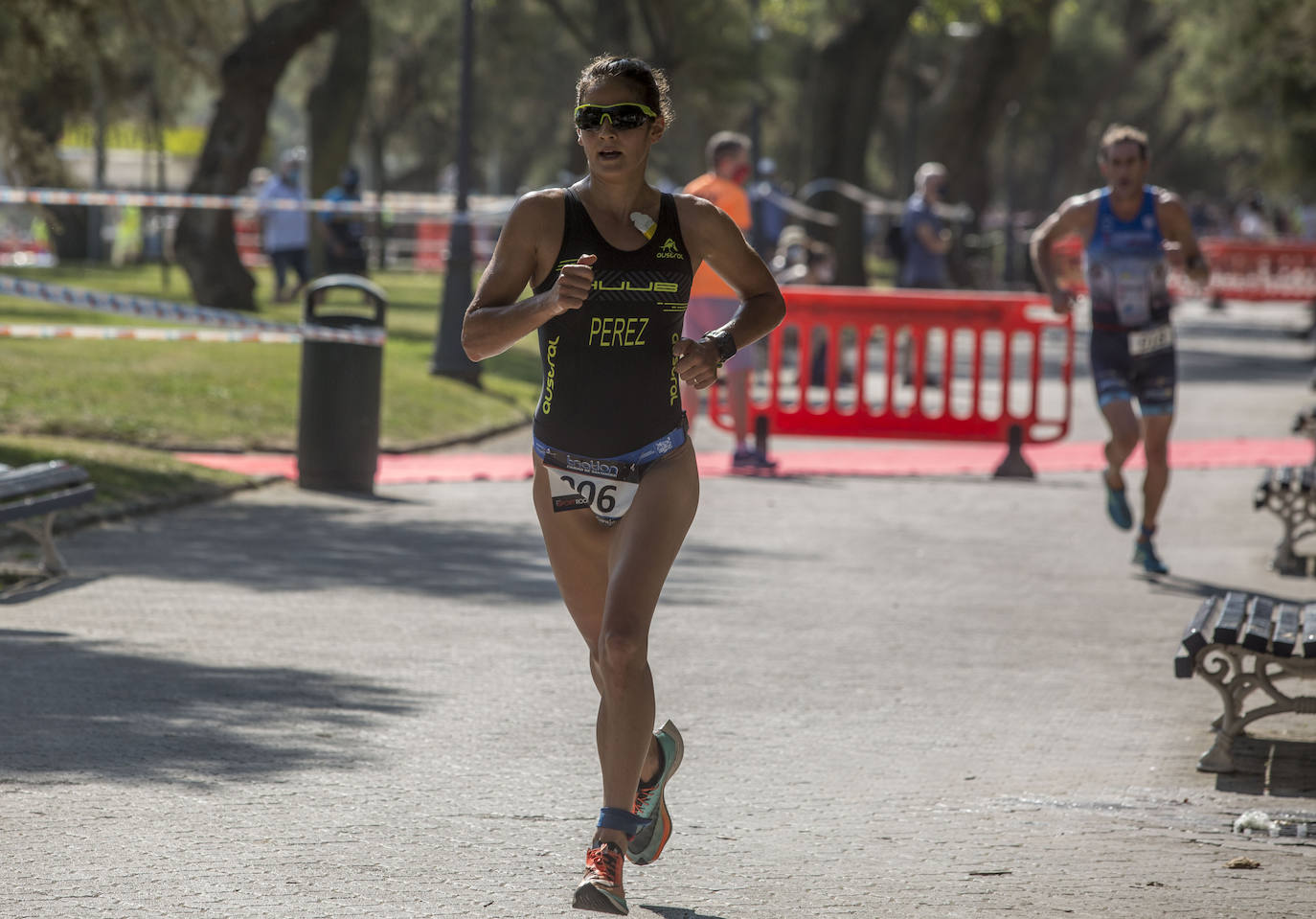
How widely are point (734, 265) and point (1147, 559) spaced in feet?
18.5

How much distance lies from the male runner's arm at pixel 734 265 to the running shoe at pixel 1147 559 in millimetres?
5412

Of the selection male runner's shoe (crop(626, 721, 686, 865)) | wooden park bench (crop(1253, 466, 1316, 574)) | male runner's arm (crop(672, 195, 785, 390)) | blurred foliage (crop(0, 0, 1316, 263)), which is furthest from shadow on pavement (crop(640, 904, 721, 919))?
blurred foliage (crop(0, 0, 1316, 263))

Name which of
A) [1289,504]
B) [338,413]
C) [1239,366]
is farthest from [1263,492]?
[1239,366]

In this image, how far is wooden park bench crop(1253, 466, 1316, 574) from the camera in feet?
33.4

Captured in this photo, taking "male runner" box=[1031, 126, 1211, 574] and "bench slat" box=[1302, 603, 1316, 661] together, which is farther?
"male runner" box=[1031, 126, 1211, 574]

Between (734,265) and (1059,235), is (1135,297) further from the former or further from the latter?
(734,265)

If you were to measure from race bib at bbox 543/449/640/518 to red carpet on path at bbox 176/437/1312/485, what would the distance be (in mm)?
8118

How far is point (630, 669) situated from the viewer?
452 centimetres

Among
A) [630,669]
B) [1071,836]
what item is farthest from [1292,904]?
[630,669]

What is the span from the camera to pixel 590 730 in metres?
6.43

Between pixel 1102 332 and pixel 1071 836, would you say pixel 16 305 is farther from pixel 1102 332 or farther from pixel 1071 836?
pixel 1071 836

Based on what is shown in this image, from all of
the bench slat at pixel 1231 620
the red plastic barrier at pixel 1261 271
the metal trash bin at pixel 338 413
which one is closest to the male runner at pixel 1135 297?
the bench slat at pixel 1231 620

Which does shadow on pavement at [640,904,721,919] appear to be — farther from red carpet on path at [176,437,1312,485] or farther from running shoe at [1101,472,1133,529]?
red carpet on path at [176,437,1312,485]

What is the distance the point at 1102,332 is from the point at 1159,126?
6435cm
